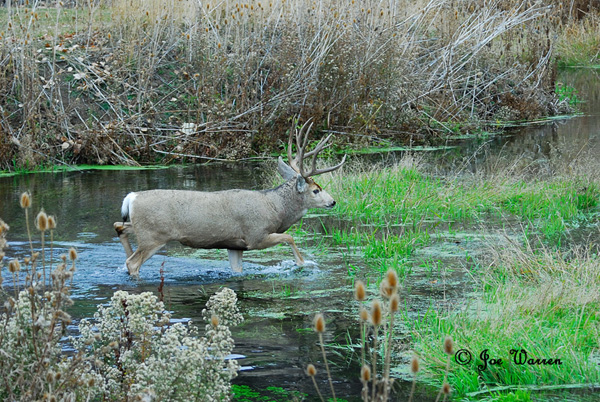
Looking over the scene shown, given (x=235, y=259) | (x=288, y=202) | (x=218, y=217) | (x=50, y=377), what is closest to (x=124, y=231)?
(x=218, y=217)

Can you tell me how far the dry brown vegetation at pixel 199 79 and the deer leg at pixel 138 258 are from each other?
239 inches

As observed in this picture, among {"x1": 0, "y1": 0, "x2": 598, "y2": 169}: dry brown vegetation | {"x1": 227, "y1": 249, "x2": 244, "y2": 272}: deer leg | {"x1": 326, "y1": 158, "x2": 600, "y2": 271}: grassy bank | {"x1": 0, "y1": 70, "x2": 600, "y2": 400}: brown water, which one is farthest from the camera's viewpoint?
{"x1": 0, "y1": 0, "x2": 598, "y2": 169}: dry brown vegetation

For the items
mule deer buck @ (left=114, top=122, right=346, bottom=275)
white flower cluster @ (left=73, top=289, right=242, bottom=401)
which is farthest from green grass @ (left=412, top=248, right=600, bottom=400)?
mule deer buck @ (left=114, top=122, right=346, bottom=275)

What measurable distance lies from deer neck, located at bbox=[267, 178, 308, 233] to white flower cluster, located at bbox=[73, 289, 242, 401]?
405 centimetres

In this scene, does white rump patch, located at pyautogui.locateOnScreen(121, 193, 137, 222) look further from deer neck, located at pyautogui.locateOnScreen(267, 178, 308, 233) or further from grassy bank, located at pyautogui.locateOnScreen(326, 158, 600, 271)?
grassy bank, located at pyautogui.locateOnScreen(326, 158, 600, 271)

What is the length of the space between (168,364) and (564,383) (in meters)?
2.49

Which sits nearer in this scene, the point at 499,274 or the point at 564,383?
the point at 564,383

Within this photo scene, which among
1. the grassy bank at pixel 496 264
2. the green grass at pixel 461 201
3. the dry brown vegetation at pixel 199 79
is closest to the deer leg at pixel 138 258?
the grassy bank at pixel 496 264

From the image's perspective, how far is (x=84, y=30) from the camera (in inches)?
630

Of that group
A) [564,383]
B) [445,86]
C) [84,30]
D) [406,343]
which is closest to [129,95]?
[84,30]

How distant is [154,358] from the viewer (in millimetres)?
4008

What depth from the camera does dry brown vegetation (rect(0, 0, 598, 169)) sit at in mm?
13953

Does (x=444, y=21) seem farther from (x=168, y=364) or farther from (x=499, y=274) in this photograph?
(x=168, y=364)

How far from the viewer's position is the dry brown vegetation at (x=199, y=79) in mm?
13953
